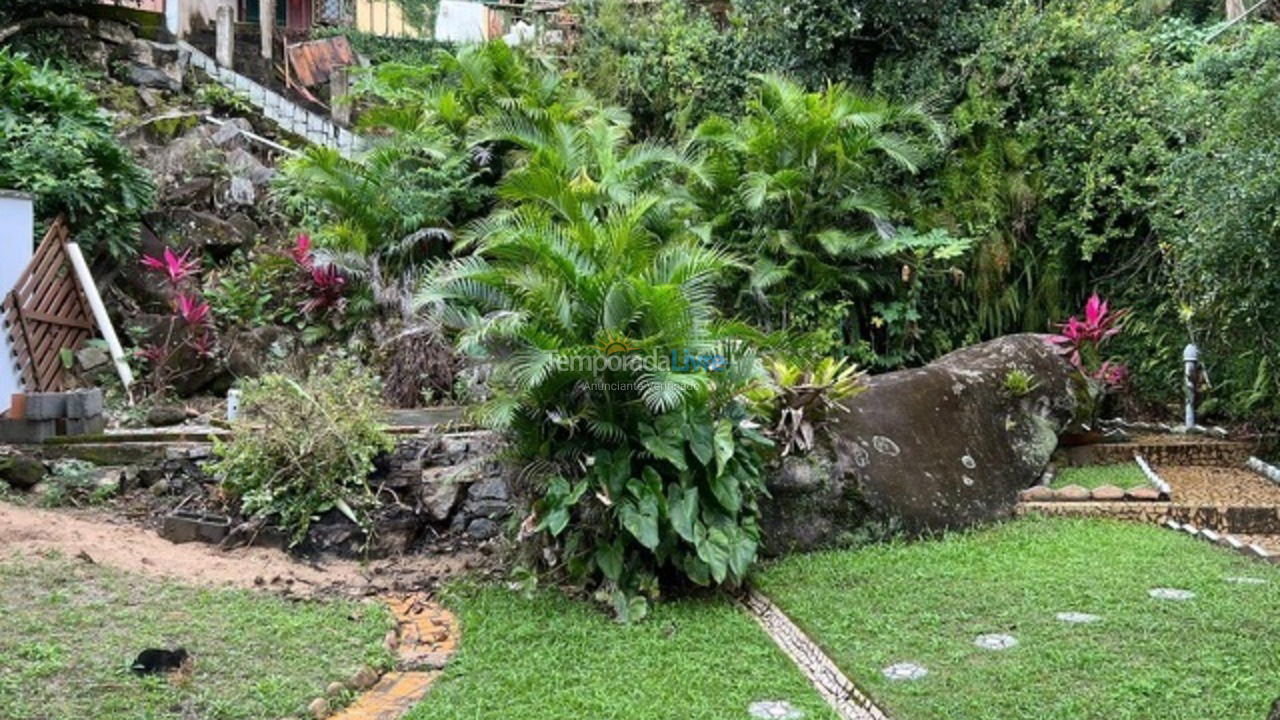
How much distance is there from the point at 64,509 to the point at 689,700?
4.75m

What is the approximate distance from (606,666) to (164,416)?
5.04m

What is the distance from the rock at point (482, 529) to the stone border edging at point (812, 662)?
1.94 meters

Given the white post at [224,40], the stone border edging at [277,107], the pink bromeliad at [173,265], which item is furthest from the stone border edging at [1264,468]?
the white post at [224,40]

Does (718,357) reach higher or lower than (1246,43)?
lower

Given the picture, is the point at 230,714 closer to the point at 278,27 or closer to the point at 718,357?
the point at 718,357

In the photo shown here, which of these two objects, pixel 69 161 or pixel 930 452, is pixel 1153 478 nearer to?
pixel 930 452

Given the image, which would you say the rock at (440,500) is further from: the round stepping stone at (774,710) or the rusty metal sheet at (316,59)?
the rusty metal sheet at (316,59)

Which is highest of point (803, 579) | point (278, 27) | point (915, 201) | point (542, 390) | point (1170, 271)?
point (278, 27)

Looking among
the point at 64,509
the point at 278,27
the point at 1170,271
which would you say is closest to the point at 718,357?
the point at 64,509

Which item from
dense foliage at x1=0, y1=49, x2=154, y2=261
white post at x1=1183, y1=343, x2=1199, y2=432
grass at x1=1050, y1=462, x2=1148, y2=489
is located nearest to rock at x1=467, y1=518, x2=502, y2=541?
grass at x1=1050, y1=462, x2=1148, y2=489

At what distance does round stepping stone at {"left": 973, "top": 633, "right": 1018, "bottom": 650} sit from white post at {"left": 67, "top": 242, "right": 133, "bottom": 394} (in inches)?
273

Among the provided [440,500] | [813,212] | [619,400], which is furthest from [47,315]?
[813,212]

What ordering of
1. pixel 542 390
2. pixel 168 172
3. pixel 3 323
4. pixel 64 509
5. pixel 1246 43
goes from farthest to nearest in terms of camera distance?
pixel 168 172 < pixel 1246 43 < pixel 3 323 < pixel 64 509 < pixel 542 390

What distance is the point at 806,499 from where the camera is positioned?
5.88 metres
